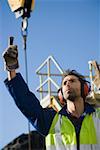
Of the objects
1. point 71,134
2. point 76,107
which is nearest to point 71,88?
point 76,107

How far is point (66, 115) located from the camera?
4449 millimetres

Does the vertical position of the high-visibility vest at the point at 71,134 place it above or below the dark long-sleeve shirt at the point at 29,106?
below

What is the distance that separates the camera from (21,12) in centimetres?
414

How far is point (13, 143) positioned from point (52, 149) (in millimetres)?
6918

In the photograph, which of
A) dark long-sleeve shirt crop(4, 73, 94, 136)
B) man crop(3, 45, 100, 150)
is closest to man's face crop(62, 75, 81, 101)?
man crop(3, 45, 100, 150)

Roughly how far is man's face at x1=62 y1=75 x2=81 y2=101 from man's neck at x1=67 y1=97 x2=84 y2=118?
6 cm

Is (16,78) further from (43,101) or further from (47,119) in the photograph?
(43,101)

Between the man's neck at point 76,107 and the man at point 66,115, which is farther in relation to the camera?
the man's neck at point 76,107

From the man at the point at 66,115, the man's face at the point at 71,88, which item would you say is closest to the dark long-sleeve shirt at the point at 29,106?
the man at the point at 66,115

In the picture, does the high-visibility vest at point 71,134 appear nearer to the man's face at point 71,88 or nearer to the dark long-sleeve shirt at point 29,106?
the dark long-sleeve shirt at point 29,106

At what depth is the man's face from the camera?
439 cm

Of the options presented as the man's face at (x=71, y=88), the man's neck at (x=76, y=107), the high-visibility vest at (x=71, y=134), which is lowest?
the high-visibility vest at (x=71, y=134)

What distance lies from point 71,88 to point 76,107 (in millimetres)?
190

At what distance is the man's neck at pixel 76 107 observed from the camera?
4457mm
